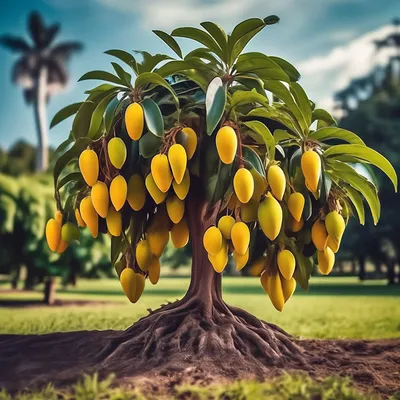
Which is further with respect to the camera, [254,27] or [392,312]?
[392,312]

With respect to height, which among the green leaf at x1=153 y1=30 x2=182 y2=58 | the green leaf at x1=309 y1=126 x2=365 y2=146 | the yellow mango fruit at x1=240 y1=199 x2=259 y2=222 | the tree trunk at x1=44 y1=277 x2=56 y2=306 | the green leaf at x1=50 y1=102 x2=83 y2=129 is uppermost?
the green leaf at x1=153 y1=30 x2=182 y2=58

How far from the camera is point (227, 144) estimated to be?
2342 mm

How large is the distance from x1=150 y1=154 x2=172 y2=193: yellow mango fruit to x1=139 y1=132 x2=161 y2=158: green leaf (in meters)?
0.10

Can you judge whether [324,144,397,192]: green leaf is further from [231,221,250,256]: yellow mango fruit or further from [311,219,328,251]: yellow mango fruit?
[231,221,250,256]: yellow mango fruit

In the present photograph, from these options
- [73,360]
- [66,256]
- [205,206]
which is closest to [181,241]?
[205,206]

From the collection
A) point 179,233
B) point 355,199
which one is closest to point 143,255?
point 179,233

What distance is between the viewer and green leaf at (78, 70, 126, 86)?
262 cm

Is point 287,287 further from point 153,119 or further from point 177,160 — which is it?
point 153,119

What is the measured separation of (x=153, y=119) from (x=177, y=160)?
20 cm

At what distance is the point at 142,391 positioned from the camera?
2.14 m

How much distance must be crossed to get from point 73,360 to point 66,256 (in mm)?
4894

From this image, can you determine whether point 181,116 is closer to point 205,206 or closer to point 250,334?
point 205,206

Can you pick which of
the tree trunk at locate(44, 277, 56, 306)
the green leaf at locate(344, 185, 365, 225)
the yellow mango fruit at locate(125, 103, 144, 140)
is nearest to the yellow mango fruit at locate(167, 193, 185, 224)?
the yellow mango fruit at locate(125, 103, 144, 140)

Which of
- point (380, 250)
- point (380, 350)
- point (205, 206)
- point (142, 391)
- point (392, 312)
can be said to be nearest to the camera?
point (142, 391)
